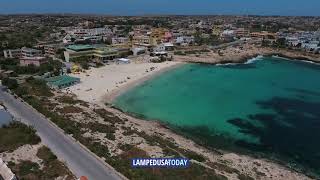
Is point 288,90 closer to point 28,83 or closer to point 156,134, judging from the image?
point 156,134

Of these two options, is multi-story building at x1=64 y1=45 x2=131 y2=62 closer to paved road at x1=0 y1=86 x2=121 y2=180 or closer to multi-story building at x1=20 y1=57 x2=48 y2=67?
multi-story building at x1=20 y1=57 x2=48 y2=67

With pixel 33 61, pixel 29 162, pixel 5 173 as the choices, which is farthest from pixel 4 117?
pixel 33 61

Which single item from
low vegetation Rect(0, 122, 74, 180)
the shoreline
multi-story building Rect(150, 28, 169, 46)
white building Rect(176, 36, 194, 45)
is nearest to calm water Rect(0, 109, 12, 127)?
low vegetation Rect(0, 122, 74, 180)

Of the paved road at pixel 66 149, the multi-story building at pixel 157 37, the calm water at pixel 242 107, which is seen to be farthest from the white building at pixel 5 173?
the multi-story building at pixel 157 37

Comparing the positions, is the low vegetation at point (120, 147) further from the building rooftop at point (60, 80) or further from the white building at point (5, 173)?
the building rooftop at point (60, 80)

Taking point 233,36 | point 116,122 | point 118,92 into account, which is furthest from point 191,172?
point 233,36

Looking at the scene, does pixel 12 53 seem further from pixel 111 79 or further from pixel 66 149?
pixel 66 149
